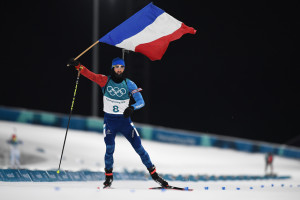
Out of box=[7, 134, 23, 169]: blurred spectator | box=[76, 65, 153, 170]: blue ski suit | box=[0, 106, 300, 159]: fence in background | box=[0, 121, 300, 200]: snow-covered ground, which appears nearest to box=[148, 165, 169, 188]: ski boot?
box=[76, 65, 153, 170]: blue ski suit

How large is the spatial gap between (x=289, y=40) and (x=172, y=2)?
289 inches

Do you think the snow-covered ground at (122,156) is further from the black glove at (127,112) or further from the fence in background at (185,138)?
the black glove at (127,112)

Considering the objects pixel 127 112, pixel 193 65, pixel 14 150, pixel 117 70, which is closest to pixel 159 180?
pixel 127 112

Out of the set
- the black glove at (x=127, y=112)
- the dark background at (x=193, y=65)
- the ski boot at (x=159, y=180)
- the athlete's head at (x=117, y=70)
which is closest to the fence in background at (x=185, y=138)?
the dark background at (x=193, y=65)

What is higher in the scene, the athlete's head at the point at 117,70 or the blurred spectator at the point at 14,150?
the athlete's head at the point at 117,70

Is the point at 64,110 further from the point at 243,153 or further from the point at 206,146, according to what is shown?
the point at 243,153

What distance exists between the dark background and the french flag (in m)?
18.3

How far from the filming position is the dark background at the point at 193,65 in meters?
29.3

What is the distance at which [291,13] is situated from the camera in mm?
28672

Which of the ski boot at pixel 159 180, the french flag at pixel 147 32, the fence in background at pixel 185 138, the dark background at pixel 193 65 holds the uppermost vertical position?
the dark background at pixel 193 65

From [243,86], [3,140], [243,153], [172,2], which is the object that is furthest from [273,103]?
[3,140]

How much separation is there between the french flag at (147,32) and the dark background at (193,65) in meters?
18.3

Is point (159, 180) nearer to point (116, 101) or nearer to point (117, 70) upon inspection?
point (116, 101)

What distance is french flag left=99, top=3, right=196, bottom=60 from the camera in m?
8.79
